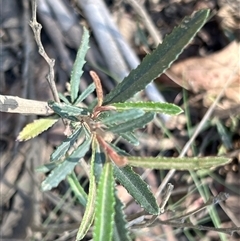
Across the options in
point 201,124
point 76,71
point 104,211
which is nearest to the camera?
point 104,211

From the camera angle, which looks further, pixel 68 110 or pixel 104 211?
pixel 68 110

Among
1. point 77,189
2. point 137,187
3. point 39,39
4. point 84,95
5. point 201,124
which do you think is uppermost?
point 39,39

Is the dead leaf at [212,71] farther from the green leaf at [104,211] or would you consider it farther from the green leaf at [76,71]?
the green leaf at [104,211]

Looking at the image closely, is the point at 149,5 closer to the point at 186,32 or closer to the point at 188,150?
the point at 188,150

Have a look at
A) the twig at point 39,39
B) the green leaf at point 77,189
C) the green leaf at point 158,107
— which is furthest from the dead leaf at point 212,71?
the green leaf at point 158,107

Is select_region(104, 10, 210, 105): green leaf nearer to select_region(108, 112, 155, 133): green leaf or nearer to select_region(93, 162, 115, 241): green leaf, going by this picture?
select_region(108, 112, 155, 133): green leaf

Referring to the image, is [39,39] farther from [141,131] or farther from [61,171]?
[141,131]

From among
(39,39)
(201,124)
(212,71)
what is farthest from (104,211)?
(212,71)
